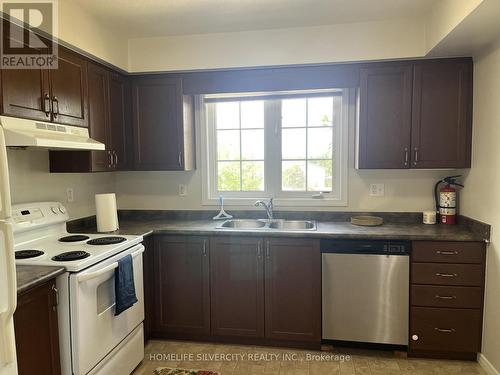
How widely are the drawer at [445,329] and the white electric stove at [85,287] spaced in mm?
1962

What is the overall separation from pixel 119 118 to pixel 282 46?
1.48m

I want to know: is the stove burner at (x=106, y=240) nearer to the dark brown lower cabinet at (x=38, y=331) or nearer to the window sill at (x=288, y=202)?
the dark brown lower cabinet at (x=38, y=331)

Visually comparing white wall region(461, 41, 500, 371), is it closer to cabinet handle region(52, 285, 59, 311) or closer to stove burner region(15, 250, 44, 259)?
cabinet handle region(52, 285, 59, 311)

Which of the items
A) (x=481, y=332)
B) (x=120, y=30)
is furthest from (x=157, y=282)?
(x=481, y=332)

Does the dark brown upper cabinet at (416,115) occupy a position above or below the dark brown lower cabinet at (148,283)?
above

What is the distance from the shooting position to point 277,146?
318cm

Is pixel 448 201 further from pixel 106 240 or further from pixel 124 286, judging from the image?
pixel 106 240

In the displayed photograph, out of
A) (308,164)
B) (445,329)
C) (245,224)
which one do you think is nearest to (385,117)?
(308,164)

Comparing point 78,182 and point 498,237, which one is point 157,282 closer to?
point 78,182

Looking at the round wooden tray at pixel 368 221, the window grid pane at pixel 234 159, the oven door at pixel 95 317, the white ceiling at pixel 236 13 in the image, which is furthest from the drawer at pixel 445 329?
the white ceiling at pixel 236 13

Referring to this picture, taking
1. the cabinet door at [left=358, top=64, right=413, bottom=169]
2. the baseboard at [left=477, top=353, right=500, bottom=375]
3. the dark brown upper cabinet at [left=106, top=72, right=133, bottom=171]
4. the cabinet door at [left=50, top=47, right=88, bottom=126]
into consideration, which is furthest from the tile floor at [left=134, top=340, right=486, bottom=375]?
the cabinet door at [left=50, top=47, right=88, bottom=126]

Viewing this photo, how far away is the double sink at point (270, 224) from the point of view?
2952mm

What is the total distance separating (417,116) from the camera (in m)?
2.66

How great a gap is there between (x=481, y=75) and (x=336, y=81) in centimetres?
100
